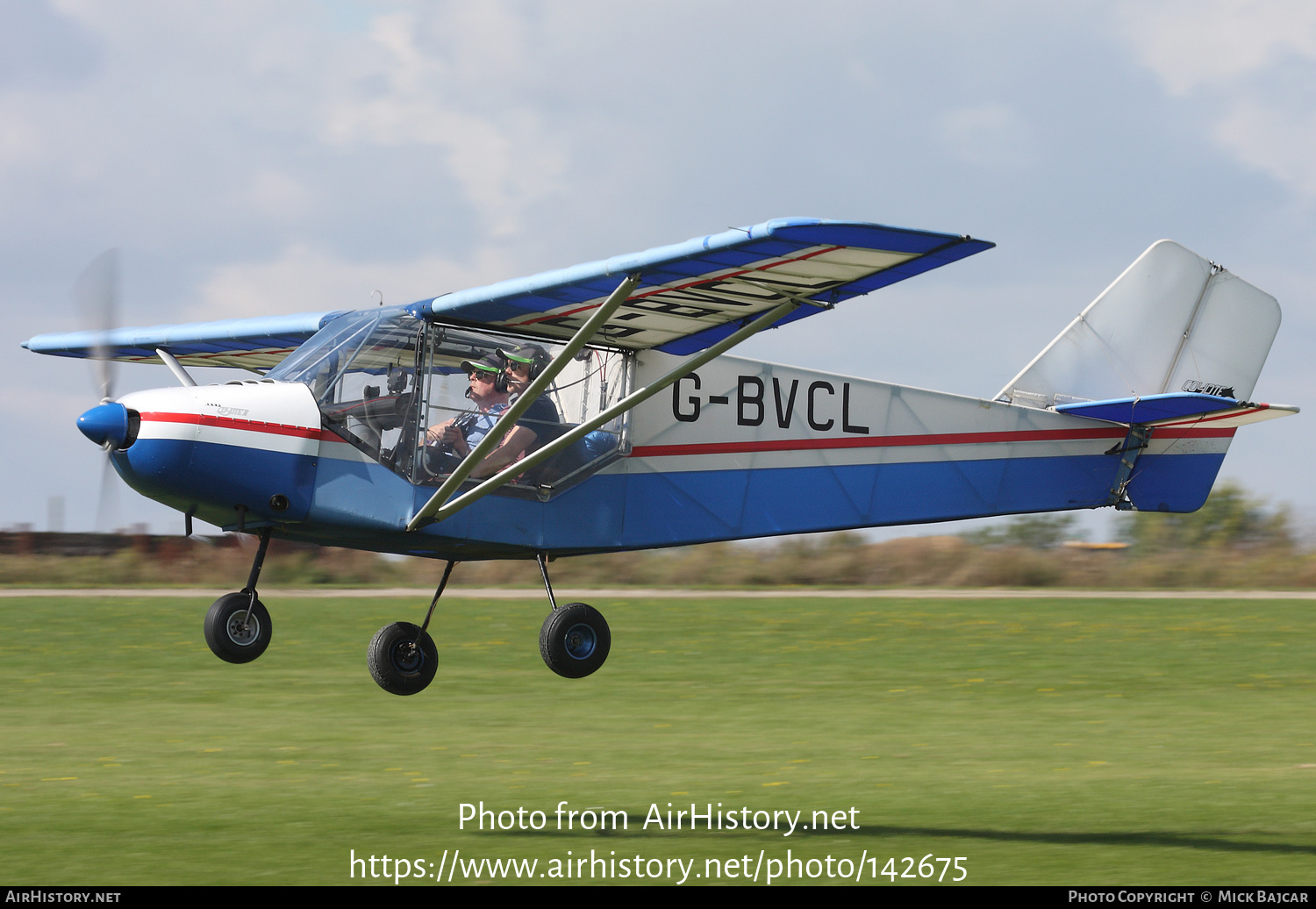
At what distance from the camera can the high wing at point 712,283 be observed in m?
7.80

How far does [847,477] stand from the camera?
12.0 metres

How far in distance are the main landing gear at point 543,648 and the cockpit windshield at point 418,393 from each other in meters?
1.01

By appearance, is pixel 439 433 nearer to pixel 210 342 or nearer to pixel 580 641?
pixel 580 641

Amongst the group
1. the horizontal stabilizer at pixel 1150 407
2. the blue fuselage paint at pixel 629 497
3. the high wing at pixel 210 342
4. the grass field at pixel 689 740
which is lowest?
the grass field at pixel 689 740

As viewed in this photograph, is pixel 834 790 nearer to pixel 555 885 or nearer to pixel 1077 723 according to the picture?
pixel 555 885

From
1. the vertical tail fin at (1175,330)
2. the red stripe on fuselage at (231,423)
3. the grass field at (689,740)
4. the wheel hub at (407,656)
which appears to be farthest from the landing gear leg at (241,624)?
the vertical tail fin at (1175,330)

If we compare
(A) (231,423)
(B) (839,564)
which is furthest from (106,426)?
(B) (839,564)

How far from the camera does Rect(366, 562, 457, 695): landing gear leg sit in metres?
10.3

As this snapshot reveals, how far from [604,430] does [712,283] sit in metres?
2.06

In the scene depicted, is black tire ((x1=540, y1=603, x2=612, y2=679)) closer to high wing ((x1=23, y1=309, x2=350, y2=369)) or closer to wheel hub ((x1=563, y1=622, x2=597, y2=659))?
wheel hub ((x1=563, y1=622, x2=597, y2=659))

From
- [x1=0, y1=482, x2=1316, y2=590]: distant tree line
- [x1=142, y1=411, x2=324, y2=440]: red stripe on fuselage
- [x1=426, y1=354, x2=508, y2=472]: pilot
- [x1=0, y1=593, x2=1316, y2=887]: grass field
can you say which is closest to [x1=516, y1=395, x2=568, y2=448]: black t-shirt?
[x1=426, y1=354, x2=508, y2=472]: pilot

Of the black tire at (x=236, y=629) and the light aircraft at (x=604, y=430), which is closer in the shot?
the light aircraft at (x=604, y=430)

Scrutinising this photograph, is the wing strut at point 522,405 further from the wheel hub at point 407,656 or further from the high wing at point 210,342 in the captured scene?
the high wing at point 210,342

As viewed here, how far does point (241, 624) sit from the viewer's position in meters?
9.83
